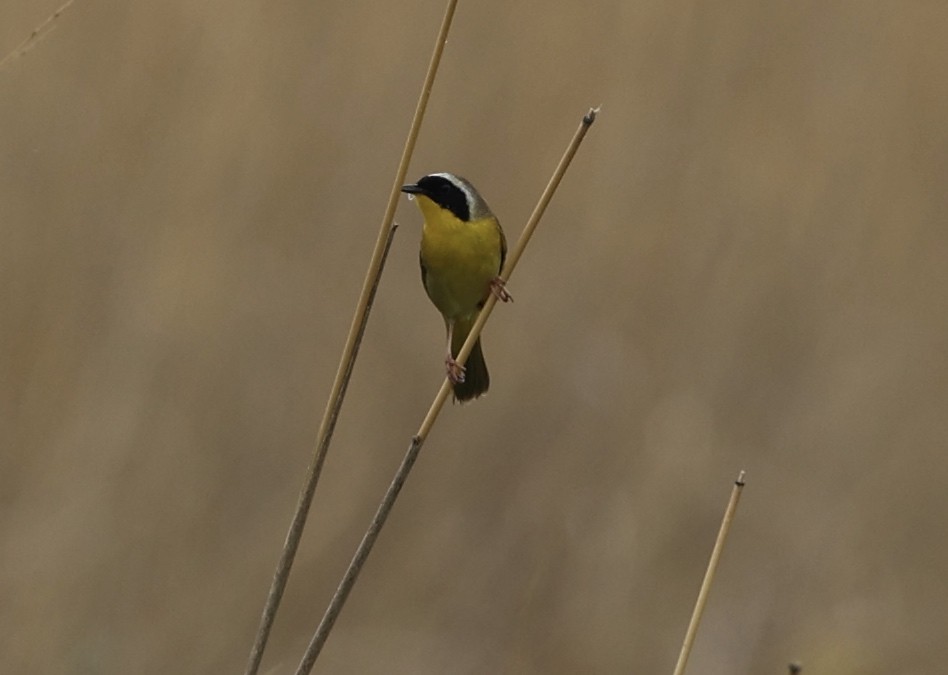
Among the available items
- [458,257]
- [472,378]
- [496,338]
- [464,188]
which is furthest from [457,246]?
[496,338]

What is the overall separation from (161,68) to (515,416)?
133 centimetres

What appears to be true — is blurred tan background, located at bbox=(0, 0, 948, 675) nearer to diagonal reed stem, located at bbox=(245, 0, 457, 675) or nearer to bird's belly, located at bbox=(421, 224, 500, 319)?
bird's belly, located at bbox=(421, 224, 500, 319)

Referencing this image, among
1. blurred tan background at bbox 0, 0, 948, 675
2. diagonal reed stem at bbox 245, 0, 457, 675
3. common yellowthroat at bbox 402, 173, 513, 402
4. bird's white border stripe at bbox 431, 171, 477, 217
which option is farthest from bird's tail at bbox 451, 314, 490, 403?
diagonal reed stem at bbox 245, 0, 457, 675

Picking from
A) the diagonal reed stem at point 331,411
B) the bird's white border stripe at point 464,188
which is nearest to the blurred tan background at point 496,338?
the bird's white border stripe at point 464,188

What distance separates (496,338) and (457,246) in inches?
33.1

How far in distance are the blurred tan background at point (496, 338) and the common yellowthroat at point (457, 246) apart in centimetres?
64

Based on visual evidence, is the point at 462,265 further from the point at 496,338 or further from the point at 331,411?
the point at 331,411

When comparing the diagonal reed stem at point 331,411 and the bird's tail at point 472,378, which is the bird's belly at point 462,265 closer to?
the bird's tail at point 472,378

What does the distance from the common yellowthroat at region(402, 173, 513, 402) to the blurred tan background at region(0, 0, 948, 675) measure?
0.64 meters

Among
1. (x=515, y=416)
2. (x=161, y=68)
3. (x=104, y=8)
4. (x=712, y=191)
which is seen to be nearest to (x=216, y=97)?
(x=161, y=68)

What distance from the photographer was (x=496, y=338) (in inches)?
146

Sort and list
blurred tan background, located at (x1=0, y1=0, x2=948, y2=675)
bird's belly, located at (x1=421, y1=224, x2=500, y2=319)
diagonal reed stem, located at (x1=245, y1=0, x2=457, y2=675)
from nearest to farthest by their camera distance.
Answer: diagonal reed stem, located at (x1=245, y1=0, x2=457, y2=675) → bird's belly, located at (x1=421, y1=224, x2=500, y2=319) → blurred tan background, located at (x1=0, y1=0, x2=948, y2=675)

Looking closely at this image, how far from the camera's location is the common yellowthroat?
114 inches

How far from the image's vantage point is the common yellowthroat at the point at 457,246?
2.91m
